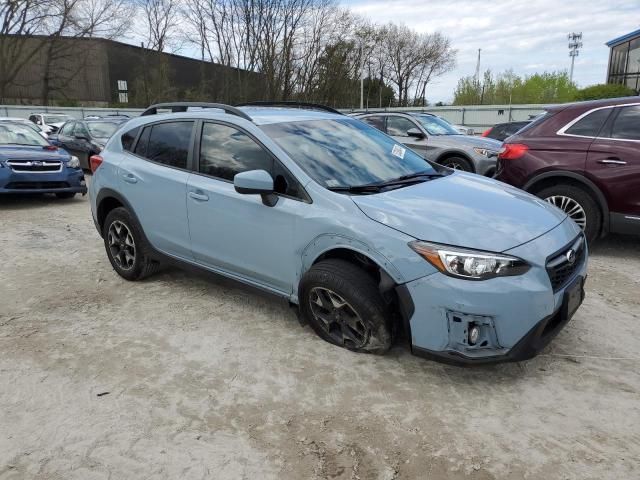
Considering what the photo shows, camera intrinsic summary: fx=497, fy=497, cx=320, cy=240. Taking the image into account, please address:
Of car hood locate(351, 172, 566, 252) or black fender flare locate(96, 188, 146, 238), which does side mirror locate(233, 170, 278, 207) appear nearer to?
car hood locate(351, 172, 566, 252)

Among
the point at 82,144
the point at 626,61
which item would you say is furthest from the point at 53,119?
the point at 626,61

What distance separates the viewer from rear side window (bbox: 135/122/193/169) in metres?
4.18

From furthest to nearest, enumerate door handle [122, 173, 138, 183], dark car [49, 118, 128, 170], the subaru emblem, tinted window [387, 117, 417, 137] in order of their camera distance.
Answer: dark car [49, 118, 128, 170] < tinted window [387, 117, 417, 137] < door handle [122, 173, 138, 183] < the subaru emblem

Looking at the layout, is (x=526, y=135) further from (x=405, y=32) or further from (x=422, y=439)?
(x=405, y=32)

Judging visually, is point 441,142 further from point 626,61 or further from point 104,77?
point 104,77

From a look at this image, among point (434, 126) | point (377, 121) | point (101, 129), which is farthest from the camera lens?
point (101, 129)

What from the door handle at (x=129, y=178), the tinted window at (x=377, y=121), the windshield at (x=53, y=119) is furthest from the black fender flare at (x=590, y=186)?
the windshield at (x=53, y=119)

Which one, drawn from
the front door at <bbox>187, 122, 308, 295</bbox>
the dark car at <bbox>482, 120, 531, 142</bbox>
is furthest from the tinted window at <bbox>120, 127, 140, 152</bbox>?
the dark car at <bbox>482, 120, 531, 142</bbox>

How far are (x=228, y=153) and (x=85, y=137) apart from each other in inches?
394

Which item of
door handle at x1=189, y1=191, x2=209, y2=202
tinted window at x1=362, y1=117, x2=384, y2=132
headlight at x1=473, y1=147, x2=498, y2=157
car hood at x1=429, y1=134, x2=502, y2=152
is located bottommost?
door handle at x1=189, y1=191, x2=209, y2=202

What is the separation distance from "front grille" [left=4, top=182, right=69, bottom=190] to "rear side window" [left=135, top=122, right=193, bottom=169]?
16.7ft

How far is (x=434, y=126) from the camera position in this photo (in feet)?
32.9

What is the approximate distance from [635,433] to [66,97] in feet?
172

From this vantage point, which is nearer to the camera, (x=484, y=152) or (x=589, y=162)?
(x=589, y=162)
